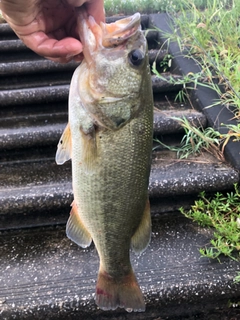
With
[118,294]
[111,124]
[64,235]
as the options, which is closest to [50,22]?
[111,124]

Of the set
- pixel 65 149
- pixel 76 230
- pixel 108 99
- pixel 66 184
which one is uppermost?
pixel 108 99

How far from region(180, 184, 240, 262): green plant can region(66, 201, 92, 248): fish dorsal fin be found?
0.70 metres

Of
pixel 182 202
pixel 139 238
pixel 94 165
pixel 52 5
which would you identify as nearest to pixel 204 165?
pixel 182 202

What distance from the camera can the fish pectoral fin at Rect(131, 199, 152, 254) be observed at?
1101mm

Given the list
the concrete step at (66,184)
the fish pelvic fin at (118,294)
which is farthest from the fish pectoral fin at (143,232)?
the concrete step at (66,184)

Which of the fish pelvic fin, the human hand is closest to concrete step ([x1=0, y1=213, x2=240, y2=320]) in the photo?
the fish pelvic fin

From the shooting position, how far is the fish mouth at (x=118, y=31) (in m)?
0.94

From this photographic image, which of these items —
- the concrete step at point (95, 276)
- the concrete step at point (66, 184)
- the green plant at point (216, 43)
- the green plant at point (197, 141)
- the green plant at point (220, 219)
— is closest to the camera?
the concrete step at point (95, 276)

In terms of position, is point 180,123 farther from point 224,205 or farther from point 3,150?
point 3,150

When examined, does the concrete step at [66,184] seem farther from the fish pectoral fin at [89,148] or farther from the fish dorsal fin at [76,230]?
the fish pectoral fin at [89,148]

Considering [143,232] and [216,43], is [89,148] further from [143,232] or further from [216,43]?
[216,43]

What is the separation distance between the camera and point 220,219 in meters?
1.76

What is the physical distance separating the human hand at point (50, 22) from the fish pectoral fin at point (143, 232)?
53 centimetres

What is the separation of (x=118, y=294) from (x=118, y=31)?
826 millimetres
